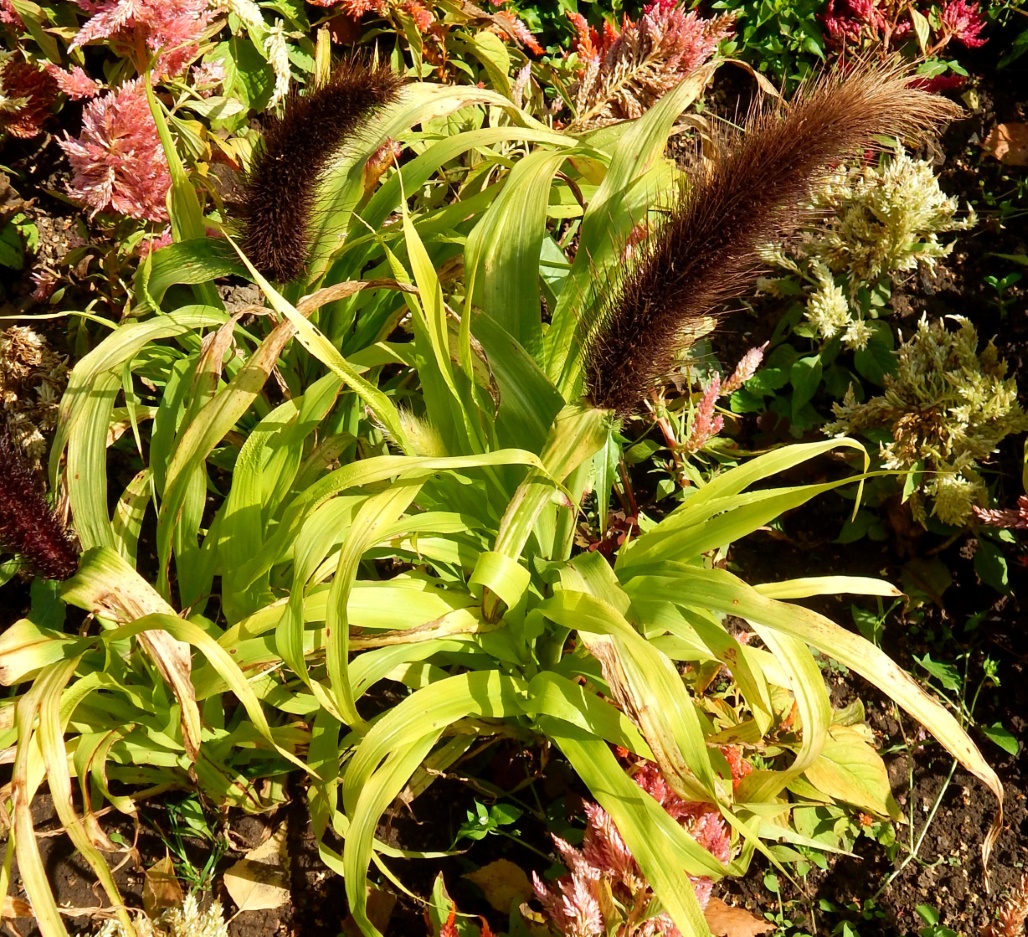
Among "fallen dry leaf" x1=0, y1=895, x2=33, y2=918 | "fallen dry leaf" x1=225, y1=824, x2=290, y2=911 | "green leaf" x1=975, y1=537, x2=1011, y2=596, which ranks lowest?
"fallen dry leaf" x1=225, y1=824, x2=290, y2=911

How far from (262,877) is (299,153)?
1433 millimetres

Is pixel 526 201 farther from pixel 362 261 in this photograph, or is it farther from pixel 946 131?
pixel 946 131

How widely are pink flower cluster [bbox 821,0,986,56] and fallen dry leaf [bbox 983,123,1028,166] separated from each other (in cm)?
28

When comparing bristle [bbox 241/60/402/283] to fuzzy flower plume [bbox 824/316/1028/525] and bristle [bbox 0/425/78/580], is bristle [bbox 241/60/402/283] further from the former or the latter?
fuzzy flower plume [bbox 824/316/1028/525]

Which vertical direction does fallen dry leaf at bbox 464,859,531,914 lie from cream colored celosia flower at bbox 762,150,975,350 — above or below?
below

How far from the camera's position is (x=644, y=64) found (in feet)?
7.22

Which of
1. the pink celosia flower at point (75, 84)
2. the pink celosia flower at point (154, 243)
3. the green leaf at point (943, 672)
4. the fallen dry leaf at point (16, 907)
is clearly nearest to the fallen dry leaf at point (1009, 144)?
the green leaf at point (943, 672)

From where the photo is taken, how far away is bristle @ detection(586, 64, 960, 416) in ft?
4.01

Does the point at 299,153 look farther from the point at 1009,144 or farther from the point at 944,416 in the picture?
the point at 1009,144

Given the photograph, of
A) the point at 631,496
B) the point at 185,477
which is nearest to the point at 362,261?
the point at 185,477

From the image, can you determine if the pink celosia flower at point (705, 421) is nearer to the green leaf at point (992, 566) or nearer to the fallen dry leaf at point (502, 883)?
the green leaf at point (992, 566)

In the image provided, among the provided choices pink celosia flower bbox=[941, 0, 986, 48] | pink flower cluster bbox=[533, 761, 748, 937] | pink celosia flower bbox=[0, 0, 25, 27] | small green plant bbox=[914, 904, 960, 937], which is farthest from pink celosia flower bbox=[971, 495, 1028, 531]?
pink celosia flower bbox=[0, 0, 25, 27]

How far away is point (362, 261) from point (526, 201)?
1.37 ft

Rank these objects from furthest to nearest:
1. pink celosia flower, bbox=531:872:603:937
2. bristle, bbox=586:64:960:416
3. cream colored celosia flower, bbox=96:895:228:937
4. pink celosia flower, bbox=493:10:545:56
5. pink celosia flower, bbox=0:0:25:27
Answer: pink celosia flower, bbox=493:10:545:56 → pink celosia flower, bbox=0:0:25:27 → cream colored celosia flower, bbox=96:895:228:937 → pink celosia flower, bbox=531:872:603:937 → bristle, bbox=586:64:960:416
